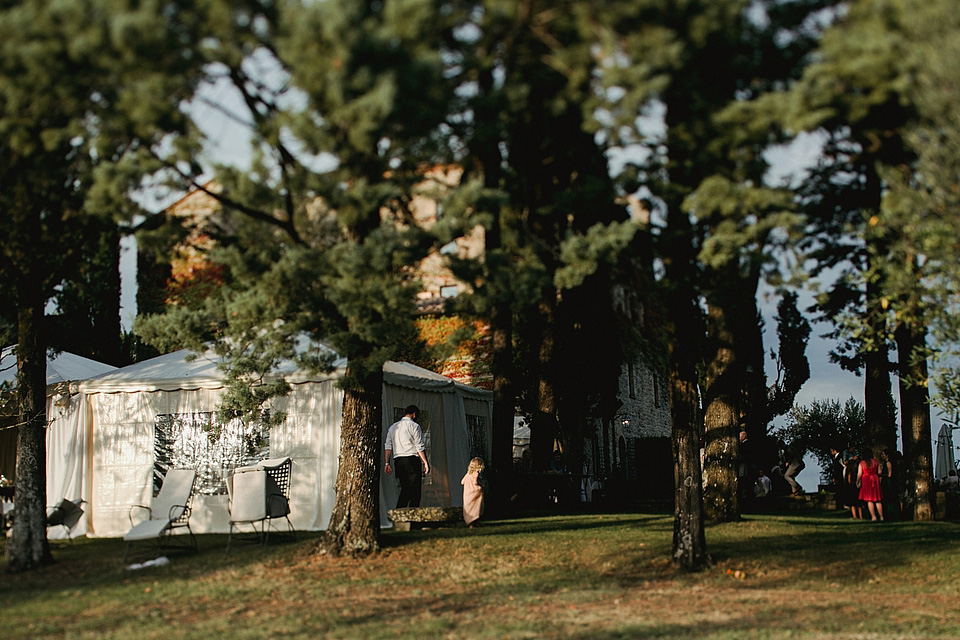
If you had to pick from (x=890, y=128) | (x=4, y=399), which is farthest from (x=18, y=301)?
(x=890, y=128)

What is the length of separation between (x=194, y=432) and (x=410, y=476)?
3.78m

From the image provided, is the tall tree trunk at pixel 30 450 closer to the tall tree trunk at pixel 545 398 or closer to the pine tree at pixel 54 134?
the pine tree at pixel 54 134

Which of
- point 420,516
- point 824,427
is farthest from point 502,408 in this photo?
point 824,427

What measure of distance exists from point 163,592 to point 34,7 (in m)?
5.52

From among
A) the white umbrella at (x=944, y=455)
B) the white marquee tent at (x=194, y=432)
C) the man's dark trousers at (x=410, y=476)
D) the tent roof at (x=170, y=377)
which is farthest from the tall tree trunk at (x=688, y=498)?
the white umbrella at (x=944, y=455)

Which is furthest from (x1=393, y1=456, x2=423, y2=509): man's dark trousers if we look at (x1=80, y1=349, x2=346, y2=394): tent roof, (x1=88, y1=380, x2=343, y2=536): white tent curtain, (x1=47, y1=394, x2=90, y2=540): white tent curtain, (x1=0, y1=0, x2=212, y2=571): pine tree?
(x1=47, y1=394, x2=90, y2=540): white tent curtain

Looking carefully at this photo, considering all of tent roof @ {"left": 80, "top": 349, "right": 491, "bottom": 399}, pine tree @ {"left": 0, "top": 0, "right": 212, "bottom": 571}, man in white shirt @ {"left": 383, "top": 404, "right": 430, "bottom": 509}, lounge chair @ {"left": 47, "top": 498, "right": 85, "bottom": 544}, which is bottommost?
lounge chair @ {"left": 47, "top": 498, "right": 85, "bottom": 544}

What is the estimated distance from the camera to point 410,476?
48.5 feet

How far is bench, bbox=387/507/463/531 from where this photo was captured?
1367cm

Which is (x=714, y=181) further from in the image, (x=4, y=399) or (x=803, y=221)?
(x=4, y=399)

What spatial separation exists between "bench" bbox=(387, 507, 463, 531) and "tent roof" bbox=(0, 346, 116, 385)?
6.47 m

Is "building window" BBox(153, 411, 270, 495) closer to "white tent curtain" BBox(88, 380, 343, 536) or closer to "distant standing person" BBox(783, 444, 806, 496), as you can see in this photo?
"white tent curtain" BBox(88, 380, 343, 536)

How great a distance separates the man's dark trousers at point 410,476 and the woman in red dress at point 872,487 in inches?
336

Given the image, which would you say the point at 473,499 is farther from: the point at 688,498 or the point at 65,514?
the point at 65,514
